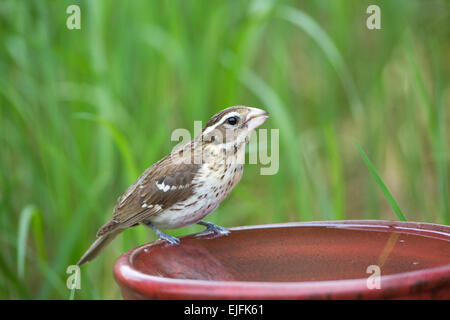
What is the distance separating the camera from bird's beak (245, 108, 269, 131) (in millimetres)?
2094

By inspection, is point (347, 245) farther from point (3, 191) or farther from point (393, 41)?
point (393, 41)

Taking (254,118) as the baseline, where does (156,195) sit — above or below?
below

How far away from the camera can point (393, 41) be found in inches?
132

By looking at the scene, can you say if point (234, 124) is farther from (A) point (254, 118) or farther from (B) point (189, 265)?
(B) point (189, 265)

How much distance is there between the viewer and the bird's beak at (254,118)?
2.09 metres

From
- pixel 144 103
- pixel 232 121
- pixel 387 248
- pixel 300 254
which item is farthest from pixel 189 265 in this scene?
pixel 144 103

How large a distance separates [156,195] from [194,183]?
127 mm

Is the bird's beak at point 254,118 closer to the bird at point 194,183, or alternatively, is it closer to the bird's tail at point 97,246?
the bird at point 194,183

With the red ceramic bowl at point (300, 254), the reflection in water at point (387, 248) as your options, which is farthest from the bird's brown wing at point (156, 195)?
the reflection in water at point (387, 248)

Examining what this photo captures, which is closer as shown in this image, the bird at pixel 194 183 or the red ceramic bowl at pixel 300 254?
the red ceramic bowl at pixel 300 254

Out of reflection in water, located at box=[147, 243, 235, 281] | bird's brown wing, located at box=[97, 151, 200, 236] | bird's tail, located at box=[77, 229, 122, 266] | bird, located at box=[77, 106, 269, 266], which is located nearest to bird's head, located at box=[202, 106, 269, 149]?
bird, located at box=[77, 106, 269, 266]

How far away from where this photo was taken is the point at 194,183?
2.08 m

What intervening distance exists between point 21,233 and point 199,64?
3.88ft
